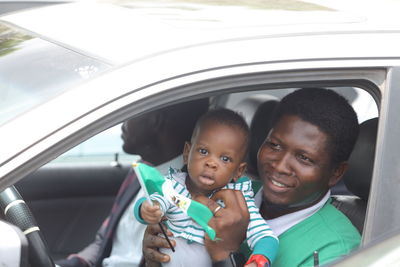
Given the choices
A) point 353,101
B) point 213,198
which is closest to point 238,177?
point 213,198

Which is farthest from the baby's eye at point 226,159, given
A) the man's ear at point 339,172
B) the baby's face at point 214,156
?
the man's ear at point 339,172

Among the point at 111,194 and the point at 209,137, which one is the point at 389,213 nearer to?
the point at 209,137

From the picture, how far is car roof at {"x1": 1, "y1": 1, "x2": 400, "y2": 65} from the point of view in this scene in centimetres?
205

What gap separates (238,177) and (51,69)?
80cm

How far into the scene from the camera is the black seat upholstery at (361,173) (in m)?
2.61

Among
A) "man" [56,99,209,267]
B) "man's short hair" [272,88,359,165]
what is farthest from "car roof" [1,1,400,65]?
"man" [56,99,209,267]

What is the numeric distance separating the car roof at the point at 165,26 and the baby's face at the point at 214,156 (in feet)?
1.35

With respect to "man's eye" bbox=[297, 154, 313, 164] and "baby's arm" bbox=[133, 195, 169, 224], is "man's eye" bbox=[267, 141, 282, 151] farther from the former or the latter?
"baby's arm" bbox=[133, 195, 169, 224]

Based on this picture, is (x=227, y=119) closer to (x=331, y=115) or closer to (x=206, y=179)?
(x=206, y=179)

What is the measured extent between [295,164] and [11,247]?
3.50ft

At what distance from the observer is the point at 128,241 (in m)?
3.39

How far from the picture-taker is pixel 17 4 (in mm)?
3707

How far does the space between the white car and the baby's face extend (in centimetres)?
38

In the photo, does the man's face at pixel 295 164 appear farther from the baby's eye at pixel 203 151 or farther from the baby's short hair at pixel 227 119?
the baby's eye at pixel 203 151
